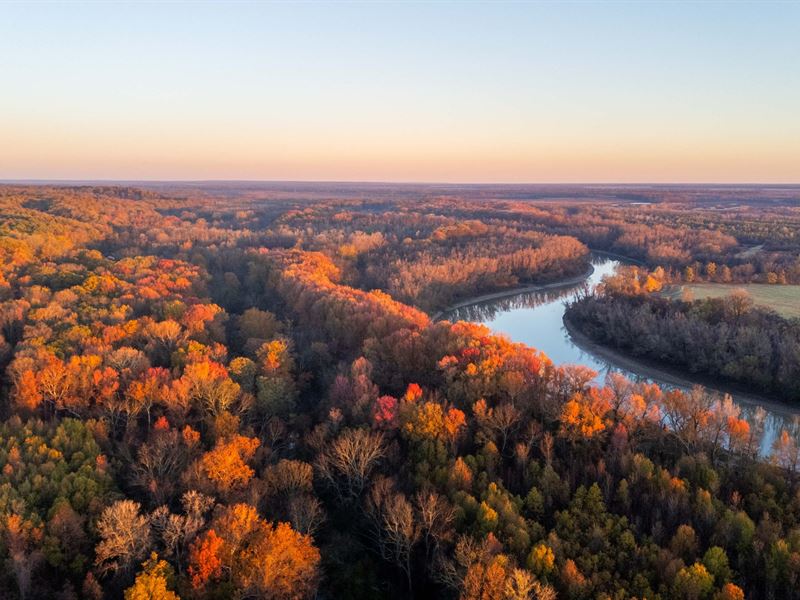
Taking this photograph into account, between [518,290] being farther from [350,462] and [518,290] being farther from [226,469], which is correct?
[226,469]

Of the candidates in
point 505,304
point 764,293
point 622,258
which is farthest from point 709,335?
point 622,258

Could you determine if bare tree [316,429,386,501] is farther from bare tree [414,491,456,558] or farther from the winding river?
the winding river

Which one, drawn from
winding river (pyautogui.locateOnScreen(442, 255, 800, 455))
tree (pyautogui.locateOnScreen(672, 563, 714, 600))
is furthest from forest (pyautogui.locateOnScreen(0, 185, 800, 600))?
winding river (pyautogui.locateOnScreen(442, 255, 800, 455))

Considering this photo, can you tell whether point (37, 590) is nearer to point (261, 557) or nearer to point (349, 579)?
point (261, 557)

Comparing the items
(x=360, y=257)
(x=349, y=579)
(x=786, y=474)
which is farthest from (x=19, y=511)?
(x=360, y=257)

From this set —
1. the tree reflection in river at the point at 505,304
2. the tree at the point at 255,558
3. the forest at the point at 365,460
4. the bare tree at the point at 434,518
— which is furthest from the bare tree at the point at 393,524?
the tree reflection in river at the point at 505,304

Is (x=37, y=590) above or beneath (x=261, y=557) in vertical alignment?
beneath
